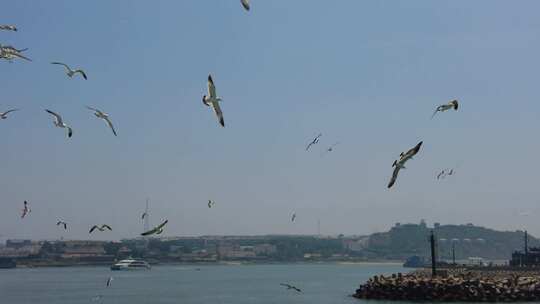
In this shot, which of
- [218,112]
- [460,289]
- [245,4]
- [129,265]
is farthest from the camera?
[129,265]

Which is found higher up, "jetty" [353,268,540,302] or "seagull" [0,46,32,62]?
"seagull" [0,46,32,62]

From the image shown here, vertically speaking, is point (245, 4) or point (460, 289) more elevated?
point (245, 4)

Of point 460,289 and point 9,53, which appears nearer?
point 9,53

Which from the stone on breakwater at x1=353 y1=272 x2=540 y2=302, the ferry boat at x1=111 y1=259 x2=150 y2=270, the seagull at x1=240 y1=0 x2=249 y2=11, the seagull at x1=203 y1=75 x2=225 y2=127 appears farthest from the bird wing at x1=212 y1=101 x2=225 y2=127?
the ferry boat at x1=111 y1=259 x2=150 y2=270

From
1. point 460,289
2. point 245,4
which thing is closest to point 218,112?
point 245,4

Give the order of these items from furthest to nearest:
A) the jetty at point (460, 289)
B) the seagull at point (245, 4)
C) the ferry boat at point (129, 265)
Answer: the ferry boat at point (129, 265) < the jetty at point (460, 289) < the seagull at point (245, 4)

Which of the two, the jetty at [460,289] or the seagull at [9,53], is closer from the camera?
the seagull at [9,53]

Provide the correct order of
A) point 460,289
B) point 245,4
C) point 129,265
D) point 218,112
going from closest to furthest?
point 245,4, point 218,112, point 460,289, point 129,265

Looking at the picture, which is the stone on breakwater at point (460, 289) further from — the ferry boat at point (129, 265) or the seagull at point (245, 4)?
the ferry boat at point (129, 265)

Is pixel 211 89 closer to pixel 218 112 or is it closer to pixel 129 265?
pixel 218 112

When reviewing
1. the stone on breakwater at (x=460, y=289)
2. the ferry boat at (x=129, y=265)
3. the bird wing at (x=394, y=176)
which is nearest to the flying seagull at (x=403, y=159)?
the bird wing at (x=394, y=176)

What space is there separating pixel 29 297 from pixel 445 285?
34.7 meters

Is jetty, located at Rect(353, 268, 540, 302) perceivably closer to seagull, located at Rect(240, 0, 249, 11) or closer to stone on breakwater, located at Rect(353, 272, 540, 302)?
stone on breakwater, located at Rect(353, 272, 540, 302)

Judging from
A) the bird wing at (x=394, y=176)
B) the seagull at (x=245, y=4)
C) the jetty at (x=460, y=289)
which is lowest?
the jetty at (x=460, y=289)
